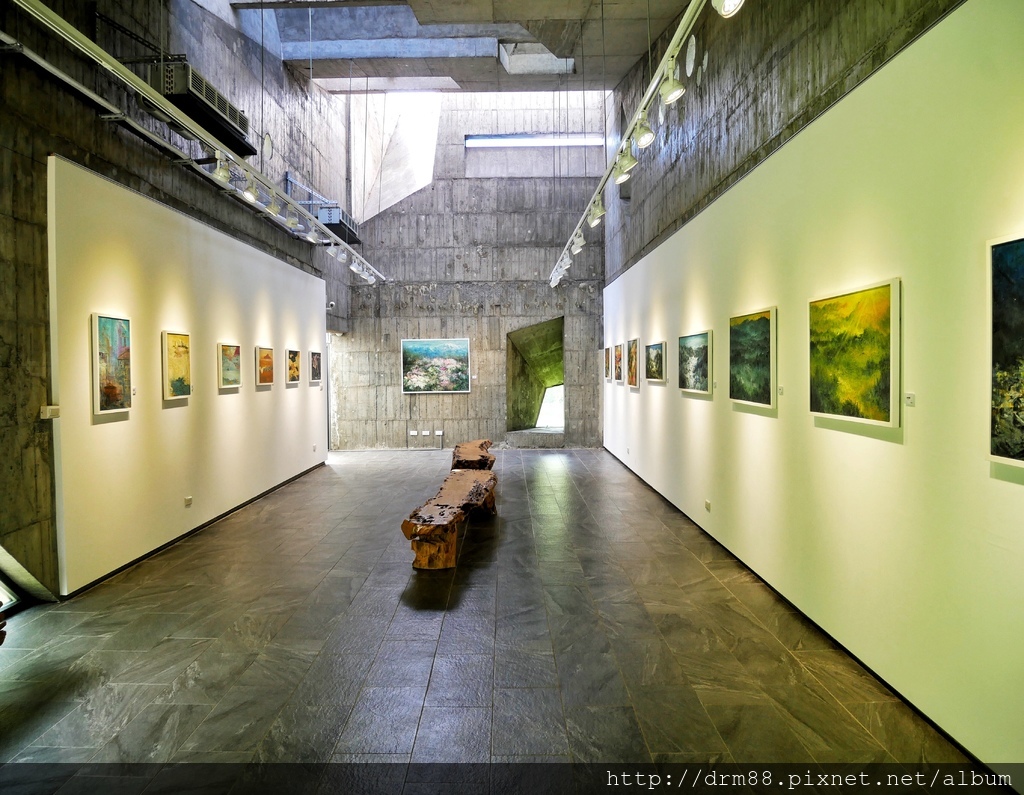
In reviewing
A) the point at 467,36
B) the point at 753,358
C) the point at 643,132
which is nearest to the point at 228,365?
the point at 643,132

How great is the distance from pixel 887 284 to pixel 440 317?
11.8 meters

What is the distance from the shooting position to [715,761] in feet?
8.62

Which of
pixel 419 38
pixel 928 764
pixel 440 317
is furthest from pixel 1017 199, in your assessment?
pixel 440 317

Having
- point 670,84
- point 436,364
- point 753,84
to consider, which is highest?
point 753,84

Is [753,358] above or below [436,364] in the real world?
below

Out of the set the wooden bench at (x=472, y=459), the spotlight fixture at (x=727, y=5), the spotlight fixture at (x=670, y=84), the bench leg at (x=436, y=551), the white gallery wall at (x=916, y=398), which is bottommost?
the bench leg at (x=436, y=551)

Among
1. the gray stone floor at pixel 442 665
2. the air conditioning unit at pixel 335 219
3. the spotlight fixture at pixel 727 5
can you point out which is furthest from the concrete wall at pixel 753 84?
the air conditioning unit at pixel 335 219

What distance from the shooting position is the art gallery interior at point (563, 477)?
271 centimetres

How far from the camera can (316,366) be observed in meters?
11.1

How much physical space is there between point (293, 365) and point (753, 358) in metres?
8.02

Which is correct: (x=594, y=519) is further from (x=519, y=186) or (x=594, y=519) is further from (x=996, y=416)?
(x=519, y=186)

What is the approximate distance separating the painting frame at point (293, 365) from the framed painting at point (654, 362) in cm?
636

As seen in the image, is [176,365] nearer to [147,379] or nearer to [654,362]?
[147,379]

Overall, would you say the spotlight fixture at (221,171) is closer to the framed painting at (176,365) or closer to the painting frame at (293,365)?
the framed painting at (176,365)
